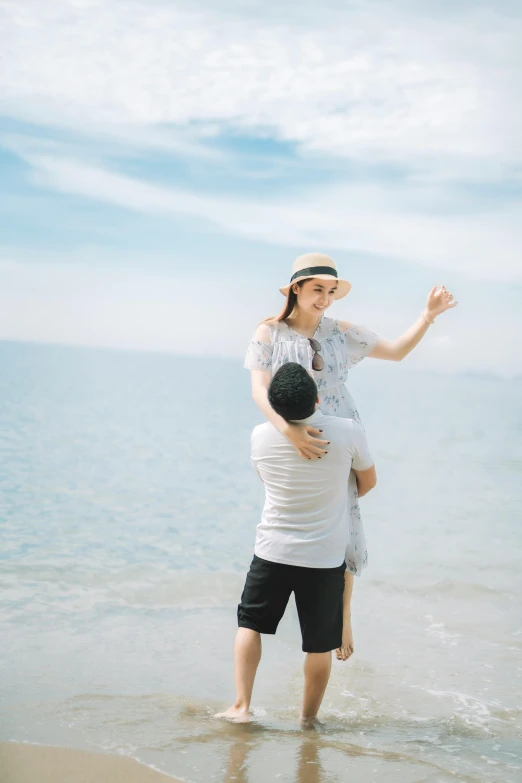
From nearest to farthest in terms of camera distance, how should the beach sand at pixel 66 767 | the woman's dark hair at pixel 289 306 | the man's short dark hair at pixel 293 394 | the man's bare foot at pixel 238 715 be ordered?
the beach sand at pixel 66 767 → the man's short dark hair at pixel 293 394 → the man's bare foot at pixel 238 715 → the woman's dark hair at pixel 289 306

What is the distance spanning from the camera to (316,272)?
351 centimetres

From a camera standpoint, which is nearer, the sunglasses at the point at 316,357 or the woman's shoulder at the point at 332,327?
the sunglasses at the point at 316,357

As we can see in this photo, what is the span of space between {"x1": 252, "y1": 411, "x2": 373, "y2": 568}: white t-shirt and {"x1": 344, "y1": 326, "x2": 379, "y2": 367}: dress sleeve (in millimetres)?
524

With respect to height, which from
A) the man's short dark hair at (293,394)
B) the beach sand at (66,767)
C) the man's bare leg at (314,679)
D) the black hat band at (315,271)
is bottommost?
the beach sand at (66,767)

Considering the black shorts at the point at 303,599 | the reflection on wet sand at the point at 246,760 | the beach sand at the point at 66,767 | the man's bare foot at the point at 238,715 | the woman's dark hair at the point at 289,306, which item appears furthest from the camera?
the woman's dark hair at the point at 289,306

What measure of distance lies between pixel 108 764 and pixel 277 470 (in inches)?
47.7

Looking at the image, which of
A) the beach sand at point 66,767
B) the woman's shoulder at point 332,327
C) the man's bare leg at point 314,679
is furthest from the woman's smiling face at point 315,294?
the beach sand at point 66,767

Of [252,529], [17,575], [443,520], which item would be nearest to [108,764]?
[17,575]

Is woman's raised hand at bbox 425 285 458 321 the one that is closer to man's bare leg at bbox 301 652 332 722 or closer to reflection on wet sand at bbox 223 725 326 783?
man's bare leg at bbox 301 652 332 722

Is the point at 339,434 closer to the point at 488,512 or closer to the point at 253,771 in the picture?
the point at 253,771

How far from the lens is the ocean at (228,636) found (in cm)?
329

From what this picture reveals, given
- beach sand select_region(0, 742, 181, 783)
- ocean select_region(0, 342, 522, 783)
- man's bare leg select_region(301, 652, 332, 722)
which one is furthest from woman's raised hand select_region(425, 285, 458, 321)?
beach sand select_region(0, 742, 181, 783)

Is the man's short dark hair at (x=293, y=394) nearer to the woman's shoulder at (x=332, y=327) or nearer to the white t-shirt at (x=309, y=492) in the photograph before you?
the white t-shirt at (x=309, y=492)

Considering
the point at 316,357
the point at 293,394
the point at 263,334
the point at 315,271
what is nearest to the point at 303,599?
the point at 293,394
